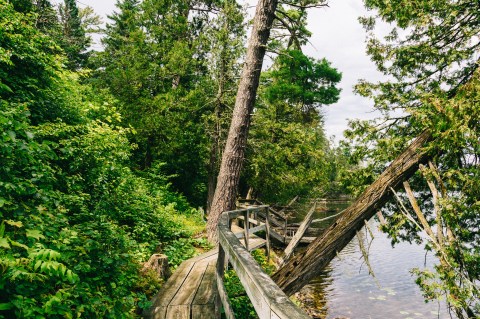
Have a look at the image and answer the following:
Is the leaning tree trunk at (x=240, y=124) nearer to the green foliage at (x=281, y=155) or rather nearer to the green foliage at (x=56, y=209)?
the green foliage at (x=281, y=155)

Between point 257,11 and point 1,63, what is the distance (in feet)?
19.9

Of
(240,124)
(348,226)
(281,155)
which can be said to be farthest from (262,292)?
(281,155)

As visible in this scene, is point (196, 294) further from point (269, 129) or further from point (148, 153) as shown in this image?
point (148, 153)

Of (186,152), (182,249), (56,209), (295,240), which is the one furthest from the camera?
(186,152)

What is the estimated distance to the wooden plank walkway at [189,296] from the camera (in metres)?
3.92

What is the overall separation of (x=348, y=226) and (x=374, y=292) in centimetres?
954

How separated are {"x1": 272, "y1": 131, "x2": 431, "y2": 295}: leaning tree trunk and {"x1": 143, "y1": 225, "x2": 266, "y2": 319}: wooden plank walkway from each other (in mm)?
1399

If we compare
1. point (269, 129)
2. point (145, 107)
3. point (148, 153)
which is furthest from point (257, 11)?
point (148, 153)

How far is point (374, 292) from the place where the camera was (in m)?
13.0

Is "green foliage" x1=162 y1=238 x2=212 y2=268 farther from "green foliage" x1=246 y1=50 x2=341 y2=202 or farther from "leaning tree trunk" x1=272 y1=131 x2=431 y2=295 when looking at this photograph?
"green foliage" x1=246 y1=50 x2=341 y2=202

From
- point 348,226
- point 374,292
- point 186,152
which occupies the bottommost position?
point 374,292

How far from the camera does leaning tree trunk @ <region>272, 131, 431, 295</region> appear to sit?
550cm

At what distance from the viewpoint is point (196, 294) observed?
15.0 feet

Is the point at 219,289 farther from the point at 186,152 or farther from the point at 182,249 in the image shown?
the point at 186,152
